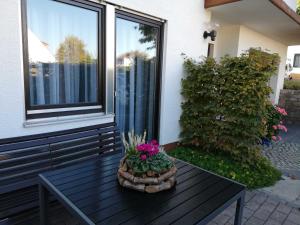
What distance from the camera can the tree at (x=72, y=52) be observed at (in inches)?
102

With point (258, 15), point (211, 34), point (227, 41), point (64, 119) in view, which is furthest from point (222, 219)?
point (227, 41)

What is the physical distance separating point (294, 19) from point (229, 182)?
4416 millimetres

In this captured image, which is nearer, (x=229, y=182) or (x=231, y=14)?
(x=229, y=182)

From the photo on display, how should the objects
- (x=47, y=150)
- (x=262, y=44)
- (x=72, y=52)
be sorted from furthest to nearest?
1. (x=262, y=44)
2. (x=72, y=52)
3. (x=47, y=150)

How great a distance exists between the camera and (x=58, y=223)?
1.99m

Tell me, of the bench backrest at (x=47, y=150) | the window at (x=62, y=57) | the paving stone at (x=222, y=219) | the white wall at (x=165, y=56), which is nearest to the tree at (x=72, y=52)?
the window at (x=62, y=57)

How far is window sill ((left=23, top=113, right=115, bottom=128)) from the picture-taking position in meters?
2.35

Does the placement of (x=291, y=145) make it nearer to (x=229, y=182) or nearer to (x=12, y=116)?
(x=229, y=182)

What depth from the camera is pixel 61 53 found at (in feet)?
8.50

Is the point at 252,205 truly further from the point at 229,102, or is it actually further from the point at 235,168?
the point at 229,102

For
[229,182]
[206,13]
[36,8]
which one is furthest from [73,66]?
[206,13]

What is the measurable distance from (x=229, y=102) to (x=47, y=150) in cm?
268

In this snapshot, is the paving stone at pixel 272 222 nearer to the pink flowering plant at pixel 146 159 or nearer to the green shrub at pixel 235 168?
the green shrub at pixel 235 168

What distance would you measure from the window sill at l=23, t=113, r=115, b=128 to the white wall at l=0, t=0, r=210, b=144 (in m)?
0.03
